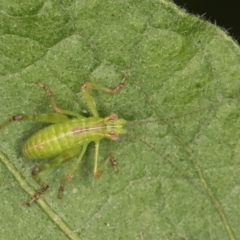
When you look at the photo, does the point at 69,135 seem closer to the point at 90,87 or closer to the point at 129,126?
the point at 90,87

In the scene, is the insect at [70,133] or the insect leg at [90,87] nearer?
the insect at [70,133]

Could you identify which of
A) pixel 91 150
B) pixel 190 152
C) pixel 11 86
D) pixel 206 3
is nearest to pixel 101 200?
pixel 91 150

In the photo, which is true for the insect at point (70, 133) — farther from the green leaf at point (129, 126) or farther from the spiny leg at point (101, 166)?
the green leaf at point (129, 126)

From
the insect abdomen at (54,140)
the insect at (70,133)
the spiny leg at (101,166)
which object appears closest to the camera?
the insect abdomen at (54,140)

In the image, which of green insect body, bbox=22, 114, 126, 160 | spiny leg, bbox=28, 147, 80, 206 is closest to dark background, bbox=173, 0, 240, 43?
green insect body, bbox=22, 114, 126, 160

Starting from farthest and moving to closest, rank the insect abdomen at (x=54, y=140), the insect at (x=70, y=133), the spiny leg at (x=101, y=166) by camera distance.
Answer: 1. the spiny leg at (x=101, y=166)
2. the insect at (x=70, y=133)
3. the insect abdomen at (x=54, y=140)

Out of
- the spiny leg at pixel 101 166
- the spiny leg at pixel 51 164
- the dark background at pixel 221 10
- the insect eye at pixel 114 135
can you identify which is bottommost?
the spiny leg at pixel 51 164

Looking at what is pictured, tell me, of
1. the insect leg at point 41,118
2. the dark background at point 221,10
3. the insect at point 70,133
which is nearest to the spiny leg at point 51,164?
the insect at point 70,133
